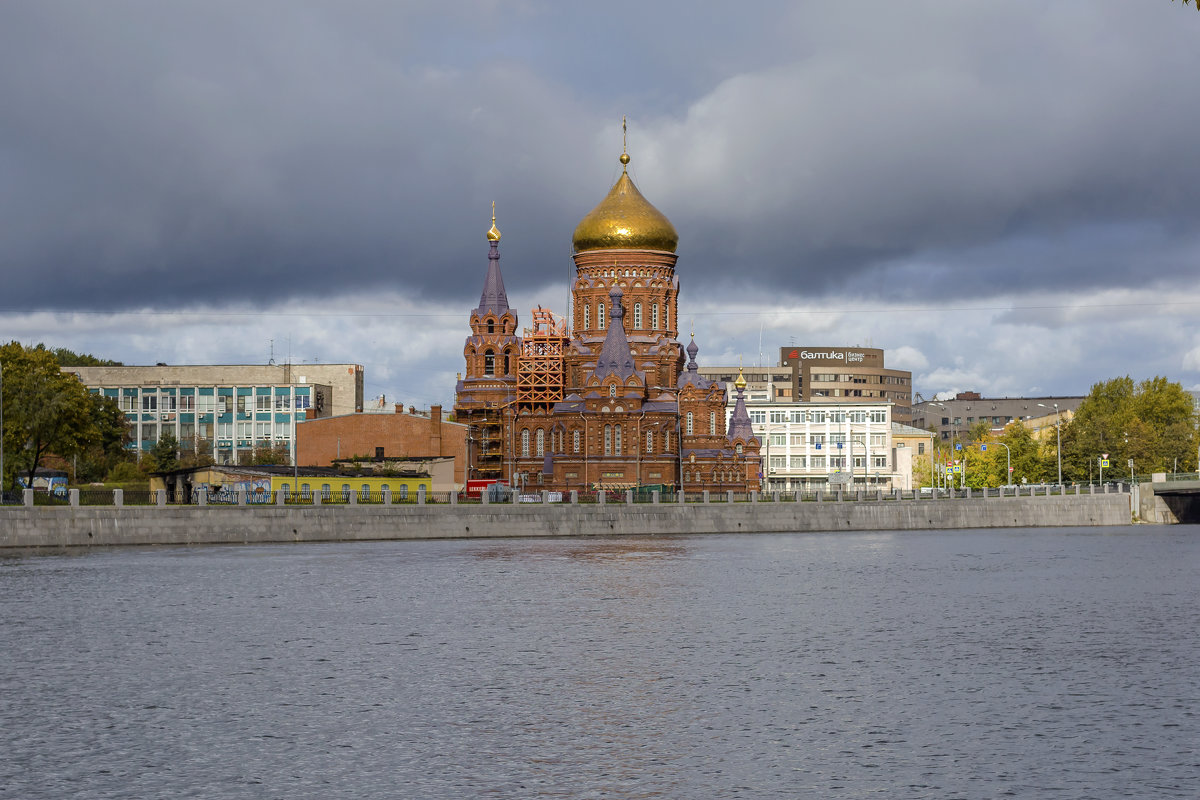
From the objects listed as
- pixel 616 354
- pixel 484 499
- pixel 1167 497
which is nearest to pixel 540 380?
pixel 616 354

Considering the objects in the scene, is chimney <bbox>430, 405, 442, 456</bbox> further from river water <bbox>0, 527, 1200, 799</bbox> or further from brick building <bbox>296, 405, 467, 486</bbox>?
river water <bbox>0, 527, 1200, 799</bbox>

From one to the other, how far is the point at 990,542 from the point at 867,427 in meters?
83.0

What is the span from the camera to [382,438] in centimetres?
13162

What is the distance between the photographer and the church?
389 ft

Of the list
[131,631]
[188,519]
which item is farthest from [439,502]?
[131,631]

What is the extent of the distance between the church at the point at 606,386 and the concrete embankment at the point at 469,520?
19656 millimetres

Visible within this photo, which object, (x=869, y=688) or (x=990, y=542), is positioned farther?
(x=990, y=542)

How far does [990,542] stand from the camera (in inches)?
3738

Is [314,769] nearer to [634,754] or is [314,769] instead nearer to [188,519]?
[634,754]

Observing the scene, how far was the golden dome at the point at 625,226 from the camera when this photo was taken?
125 m

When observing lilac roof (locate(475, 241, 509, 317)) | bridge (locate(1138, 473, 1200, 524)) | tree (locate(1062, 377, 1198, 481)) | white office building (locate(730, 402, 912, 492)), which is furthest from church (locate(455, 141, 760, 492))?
white office building (locate(730, 402, 912, 492))

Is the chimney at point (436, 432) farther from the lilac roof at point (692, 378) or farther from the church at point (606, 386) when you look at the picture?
the lilac roof at point (692, 378)

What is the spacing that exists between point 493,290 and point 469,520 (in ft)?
152

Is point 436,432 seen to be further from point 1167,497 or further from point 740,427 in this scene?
point 1167,497
